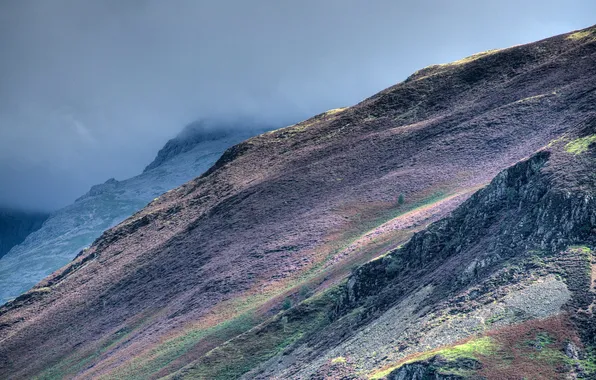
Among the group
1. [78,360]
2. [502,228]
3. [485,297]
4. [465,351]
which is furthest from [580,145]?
[78,360]

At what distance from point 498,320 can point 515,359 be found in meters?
3.72

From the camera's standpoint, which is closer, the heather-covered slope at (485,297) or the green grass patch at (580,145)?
the heather-covered slope at (485,297)

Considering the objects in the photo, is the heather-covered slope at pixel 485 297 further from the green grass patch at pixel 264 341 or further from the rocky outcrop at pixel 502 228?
the green grass patch at pixel 264 341

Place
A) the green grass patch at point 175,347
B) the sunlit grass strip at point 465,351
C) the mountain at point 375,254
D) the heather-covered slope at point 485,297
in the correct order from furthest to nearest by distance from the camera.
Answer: the green grass patch at point 175,347 < the mountain at point 375,254 < the sunlit grass strip at point 465,351 < the heather-covered slope at point 485,297

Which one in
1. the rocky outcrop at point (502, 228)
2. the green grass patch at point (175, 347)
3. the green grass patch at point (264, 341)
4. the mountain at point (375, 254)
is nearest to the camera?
the mountain at point (375, 254)

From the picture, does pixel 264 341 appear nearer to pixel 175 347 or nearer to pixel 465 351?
pixel 175 347

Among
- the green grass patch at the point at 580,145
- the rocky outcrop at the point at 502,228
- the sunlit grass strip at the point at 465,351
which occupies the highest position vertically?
the green grass patch at the point at 580,145

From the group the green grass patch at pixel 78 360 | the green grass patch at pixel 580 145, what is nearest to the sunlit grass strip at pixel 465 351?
the green grass patch at pixel 580 145

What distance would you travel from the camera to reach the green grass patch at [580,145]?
47.2 m

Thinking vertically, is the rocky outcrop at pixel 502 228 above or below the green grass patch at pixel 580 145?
below

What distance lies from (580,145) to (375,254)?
22.8m

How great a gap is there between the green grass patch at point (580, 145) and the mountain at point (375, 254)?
153mm

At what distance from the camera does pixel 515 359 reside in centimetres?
3319

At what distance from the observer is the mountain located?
125 ft
